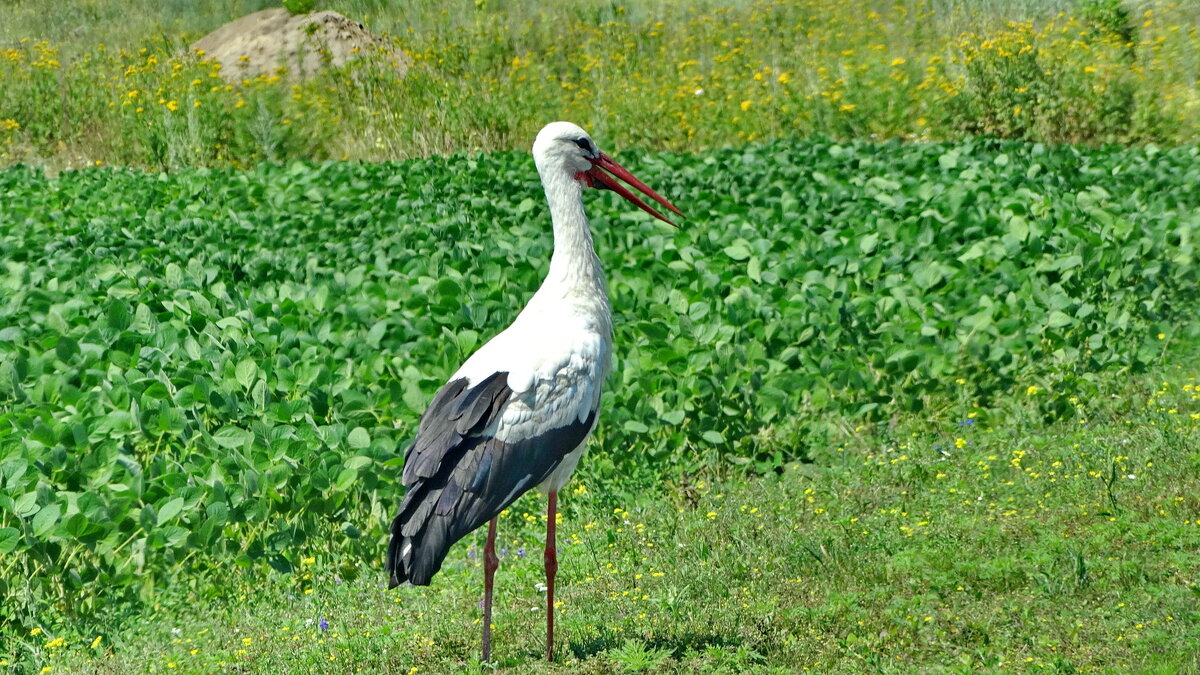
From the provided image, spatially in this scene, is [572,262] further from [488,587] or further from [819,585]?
[819,585]

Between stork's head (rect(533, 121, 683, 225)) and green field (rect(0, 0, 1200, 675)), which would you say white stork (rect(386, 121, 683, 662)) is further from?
green field (rect(0, 0, 1200, 675))

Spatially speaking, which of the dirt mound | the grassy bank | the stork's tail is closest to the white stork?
the stork's tail

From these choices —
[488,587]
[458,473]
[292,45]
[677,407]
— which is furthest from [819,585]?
[292,45]

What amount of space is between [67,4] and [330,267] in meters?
18.2

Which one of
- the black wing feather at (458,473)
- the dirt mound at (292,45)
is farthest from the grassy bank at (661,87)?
the black wing feather at (458,473)

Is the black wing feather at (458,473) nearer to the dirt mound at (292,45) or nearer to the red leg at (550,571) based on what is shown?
the red leg at (550,571)

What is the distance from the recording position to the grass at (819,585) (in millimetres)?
3904

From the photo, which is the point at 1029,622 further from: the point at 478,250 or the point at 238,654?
the point at 478,250

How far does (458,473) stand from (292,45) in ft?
46.9

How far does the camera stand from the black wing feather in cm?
373

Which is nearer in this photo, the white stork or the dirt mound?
the white stork

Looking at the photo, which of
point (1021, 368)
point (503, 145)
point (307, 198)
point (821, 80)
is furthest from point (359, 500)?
point (821, 80)

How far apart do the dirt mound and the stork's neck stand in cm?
1115

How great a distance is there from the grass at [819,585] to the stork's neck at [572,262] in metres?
1.07
